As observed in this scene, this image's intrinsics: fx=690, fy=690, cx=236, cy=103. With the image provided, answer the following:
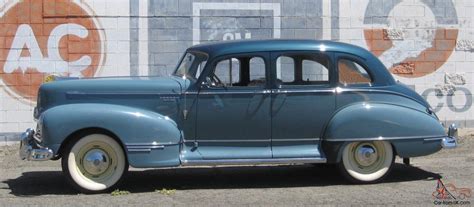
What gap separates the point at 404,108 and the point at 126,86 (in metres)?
3.35

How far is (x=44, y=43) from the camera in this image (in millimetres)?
12039

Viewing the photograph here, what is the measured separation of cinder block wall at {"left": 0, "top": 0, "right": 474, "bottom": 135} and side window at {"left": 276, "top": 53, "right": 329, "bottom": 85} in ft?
13.4

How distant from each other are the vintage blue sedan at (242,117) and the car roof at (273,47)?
0.04 ft

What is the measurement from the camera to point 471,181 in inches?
340

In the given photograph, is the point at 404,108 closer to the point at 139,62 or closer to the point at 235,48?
the point at 235,48

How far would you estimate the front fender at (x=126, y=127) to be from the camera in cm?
767

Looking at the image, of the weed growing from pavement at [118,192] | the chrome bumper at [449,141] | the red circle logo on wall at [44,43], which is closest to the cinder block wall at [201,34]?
the red circle logo on wall at [44,43]

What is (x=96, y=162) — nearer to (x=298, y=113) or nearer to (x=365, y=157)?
(x=298, y=113)

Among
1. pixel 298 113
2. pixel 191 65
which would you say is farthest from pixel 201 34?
pixel 298 113

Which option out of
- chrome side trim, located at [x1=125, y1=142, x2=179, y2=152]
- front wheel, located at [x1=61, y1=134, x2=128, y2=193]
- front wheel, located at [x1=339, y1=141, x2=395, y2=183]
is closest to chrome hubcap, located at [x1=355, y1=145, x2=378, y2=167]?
front wheel, located at [x1=339, y1=141, x2=395, y2=183]

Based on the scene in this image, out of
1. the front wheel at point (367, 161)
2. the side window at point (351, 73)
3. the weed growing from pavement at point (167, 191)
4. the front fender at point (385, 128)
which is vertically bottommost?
the weed growing from pavement at point (167, 191)

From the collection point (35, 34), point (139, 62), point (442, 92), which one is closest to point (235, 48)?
point (139, 62)

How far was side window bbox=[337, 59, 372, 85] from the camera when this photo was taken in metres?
8.40

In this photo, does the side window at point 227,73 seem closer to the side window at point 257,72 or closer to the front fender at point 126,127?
the side window at point 257,72
